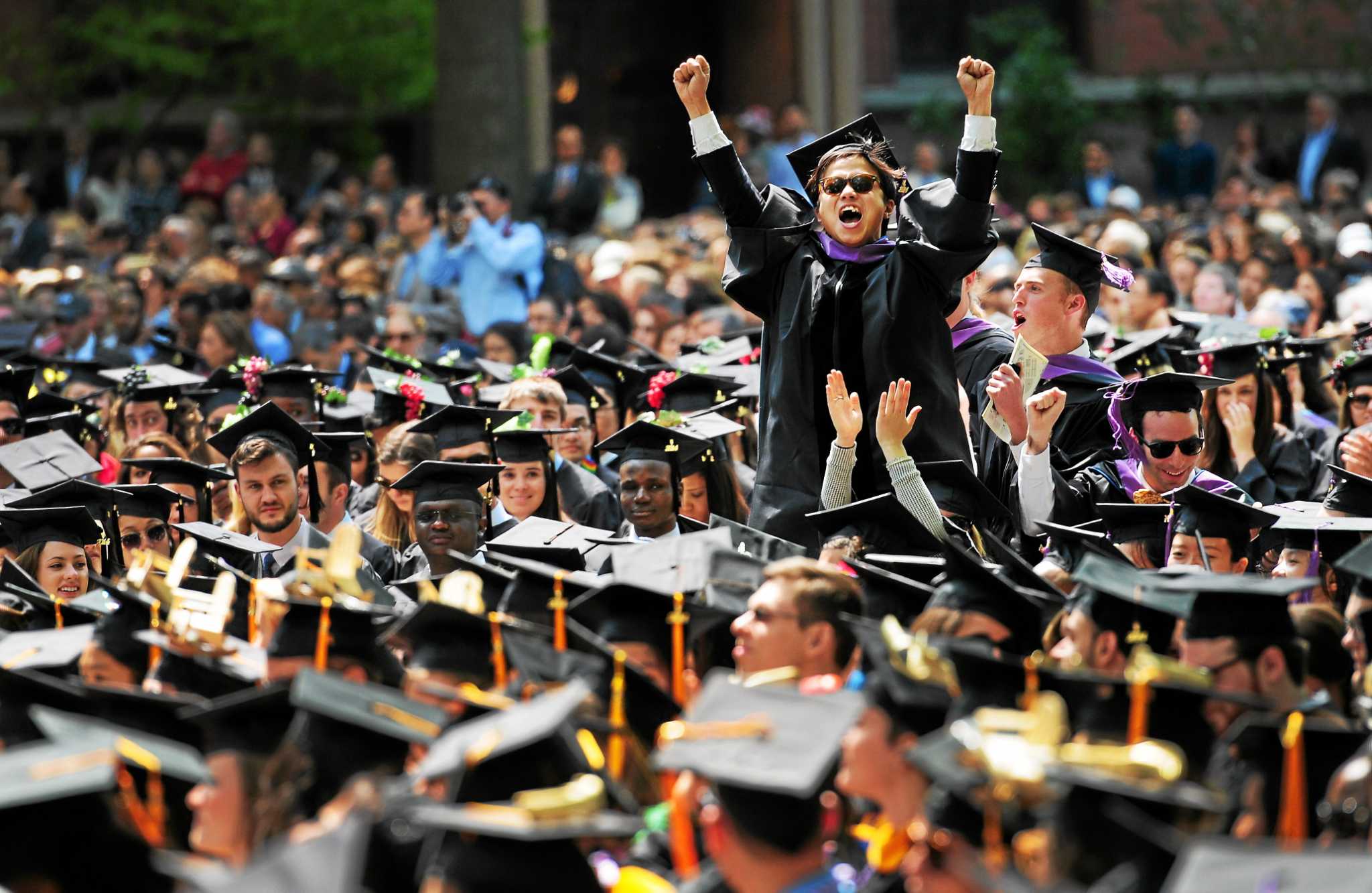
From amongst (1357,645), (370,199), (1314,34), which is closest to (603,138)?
(370,199)

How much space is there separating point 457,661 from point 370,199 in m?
11.6

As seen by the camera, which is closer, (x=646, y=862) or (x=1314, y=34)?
(x=646, y=862)

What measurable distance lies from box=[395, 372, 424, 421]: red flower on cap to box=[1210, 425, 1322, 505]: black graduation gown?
3.49m

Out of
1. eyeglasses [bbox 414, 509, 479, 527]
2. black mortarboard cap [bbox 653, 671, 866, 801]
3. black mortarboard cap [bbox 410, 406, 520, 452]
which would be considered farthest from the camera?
black mortarboard cap [bbox 410, 406, 520, 452]

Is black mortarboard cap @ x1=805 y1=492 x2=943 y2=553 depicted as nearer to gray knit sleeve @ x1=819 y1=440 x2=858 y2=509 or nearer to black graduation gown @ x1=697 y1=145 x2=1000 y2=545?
gray knit sleeve @ x1=819 y1=440 x2=858 y2=509

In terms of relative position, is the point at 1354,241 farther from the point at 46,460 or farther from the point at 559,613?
the point at 559,613

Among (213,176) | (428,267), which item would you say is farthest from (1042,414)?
(213,176)

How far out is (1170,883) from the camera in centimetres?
326

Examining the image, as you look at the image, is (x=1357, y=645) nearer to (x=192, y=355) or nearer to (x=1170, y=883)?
(x=1170, y=883)

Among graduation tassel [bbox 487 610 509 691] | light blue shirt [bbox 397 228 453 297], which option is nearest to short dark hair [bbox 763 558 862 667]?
graduation tassel [bbox 487 610 509 691]

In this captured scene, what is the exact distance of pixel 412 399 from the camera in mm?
8570

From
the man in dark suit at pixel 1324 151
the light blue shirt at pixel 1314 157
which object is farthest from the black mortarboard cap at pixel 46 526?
the light blue shirt at pixel 1314 157

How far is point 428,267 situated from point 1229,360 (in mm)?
5891

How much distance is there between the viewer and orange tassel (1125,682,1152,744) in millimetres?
3982
